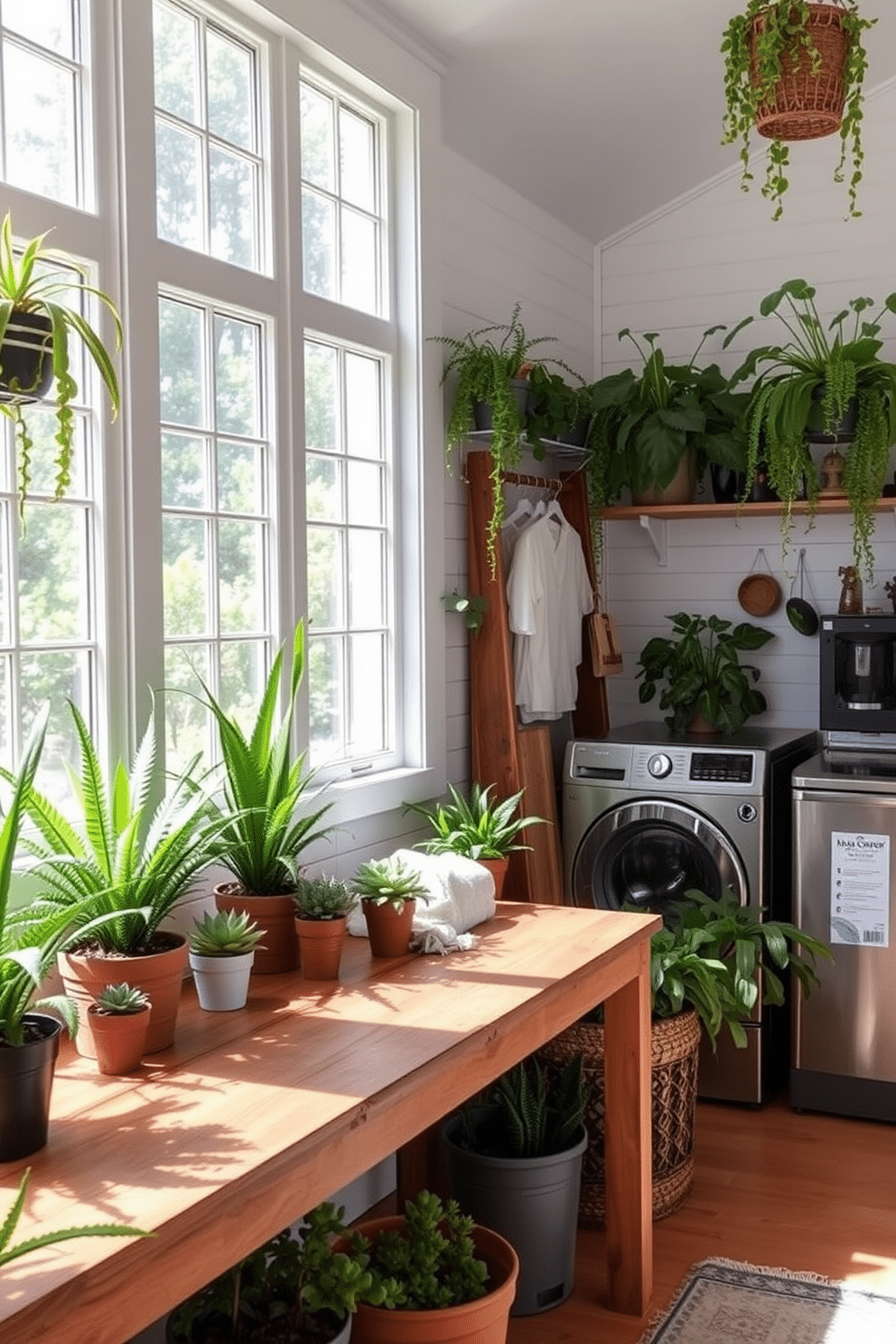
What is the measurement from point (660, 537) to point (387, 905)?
2.51m

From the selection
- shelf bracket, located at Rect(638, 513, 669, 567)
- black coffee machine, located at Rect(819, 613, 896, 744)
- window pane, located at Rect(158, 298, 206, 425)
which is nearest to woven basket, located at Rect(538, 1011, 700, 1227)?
black coffee machine, located at Rect(819, 613, 896, 744)

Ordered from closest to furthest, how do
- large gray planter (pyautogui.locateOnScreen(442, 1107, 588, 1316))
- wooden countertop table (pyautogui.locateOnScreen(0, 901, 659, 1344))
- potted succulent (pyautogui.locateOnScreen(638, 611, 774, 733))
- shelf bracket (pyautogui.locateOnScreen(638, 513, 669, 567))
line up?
wooden countertop table (pyautogui.locateOnScreen(0, 901, 659, 1344)) < large gray planter (pyautogui.locateOnScreen(442, 1107, 588, 1316)) < potted succulent (pyautogui.locateOnScreen(638, 611, 774, 733)) < shelf bracket (pyautogui.locateOnScreen(638, 513, 669, 567))

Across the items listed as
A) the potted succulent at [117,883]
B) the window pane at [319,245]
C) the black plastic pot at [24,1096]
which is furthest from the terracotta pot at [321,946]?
the window pane at [319,245]

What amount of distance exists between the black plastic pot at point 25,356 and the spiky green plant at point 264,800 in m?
0.76

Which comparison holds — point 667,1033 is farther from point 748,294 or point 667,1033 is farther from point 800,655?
point 748,294

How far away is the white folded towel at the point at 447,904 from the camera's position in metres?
2.83

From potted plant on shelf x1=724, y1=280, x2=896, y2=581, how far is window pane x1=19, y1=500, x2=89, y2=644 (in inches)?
92.2

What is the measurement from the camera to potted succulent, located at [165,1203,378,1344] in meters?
2.29

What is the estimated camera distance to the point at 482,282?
4168 mm

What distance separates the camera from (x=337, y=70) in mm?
3383

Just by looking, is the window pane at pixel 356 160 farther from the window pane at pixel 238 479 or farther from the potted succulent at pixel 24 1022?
the potted succulent at pixel 24 1022

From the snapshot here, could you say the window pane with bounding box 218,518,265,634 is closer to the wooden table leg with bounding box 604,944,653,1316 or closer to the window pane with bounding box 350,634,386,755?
the window pane with bounding box 350,634,386,755

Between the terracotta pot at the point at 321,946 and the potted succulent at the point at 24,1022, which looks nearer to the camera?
the potted succulent at the point at 24,1022

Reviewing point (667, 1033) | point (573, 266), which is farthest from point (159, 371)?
point (573, 266)
